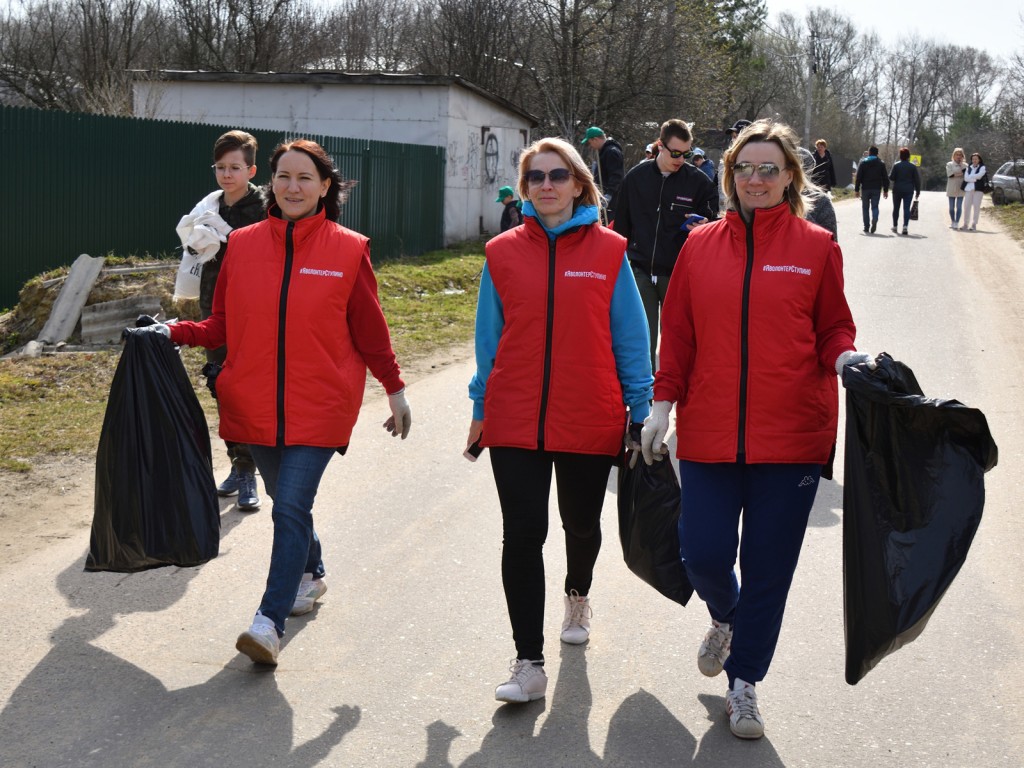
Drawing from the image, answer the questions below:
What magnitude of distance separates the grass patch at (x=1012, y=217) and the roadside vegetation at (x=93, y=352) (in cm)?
1361

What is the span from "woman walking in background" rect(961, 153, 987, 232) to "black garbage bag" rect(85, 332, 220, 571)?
25153 millimetres

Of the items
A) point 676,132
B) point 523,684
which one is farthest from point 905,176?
point 523,684

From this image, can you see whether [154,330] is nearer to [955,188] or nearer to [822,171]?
[822,171]

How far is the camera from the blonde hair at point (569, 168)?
396 centimetres

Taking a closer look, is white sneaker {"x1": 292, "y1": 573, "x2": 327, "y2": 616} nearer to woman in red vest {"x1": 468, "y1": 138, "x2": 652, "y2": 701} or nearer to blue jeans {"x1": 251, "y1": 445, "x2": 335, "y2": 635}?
Answer: blue jeans {"x1": 251, "y1": 445, "x2": 335, "y2": 635}

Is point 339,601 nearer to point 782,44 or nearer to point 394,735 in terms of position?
point 394,735

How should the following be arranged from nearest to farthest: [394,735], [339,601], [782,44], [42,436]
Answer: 1. [394,735]
2. [339,601]
3. [42,436]
4. [782,44]

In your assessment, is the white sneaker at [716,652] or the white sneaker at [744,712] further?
the white sneaker at [716,652]

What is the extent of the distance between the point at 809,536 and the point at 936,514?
8.39 ft

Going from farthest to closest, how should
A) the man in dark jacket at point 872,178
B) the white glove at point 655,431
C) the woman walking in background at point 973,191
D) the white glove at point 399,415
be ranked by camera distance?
1. the woman walking in background at point 973,191
2. the man in dark jacket at point 872,178
3. the white glove at point 399,415
4. the white glove at point 655,431

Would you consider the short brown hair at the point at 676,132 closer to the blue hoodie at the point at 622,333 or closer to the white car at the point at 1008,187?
the blue hoodie at the point at 622,333

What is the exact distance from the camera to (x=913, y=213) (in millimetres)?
26297

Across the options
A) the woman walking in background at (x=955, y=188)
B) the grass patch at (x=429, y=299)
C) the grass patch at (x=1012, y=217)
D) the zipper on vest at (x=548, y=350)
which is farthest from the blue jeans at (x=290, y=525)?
the woman walking in background at (x=955, y=188)

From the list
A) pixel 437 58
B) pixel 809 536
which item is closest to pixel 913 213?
pixel 437 58
